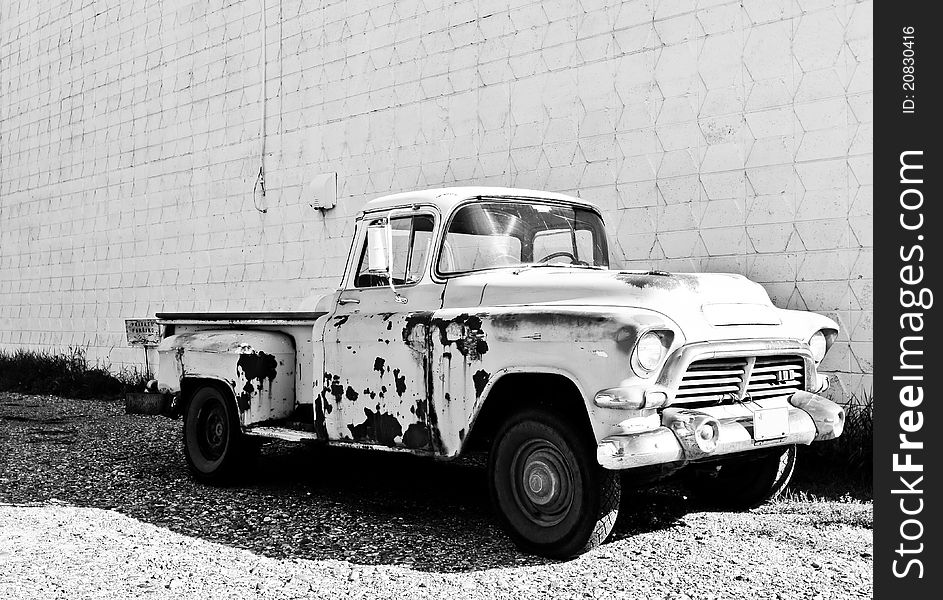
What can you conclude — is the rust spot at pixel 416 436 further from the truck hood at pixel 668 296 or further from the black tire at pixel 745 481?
the black tire at pixel 745 481

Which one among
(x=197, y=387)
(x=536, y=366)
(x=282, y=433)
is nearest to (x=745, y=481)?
(x=536, y=366)

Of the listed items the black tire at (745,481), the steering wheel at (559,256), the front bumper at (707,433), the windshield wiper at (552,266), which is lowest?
the black tire at (745,481)

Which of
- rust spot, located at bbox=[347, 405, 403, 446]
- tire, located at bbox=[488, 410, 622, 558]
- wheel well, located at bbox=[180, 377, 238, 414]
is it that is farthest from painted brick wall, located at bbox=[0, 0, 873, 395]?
wheel well, located at bbox=[180, 377, 238, 414]

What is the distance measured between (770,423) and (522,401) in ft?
4.05

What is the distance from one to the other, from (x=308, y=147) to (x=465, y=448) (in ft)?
21.3

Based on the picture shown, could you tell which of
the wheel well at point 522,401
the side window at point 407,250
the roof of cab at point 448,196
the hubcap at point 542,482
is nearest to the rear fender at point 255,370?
the side window at point 407,250

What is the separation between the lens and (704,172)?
7.45 meters

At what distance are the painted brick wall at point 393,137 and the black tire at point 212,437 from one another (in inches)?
134

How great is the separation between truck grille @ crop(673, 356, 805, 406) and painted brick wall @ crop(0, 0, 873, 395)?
86 cm

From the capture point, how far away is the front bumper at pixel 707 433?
431cm

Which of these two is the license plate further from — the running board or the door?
the running board

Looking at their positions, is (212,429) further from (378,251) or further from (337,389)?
(378,251)

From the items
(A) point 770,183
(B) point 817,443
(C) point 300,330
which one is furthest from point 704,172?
(C) point 300,330
